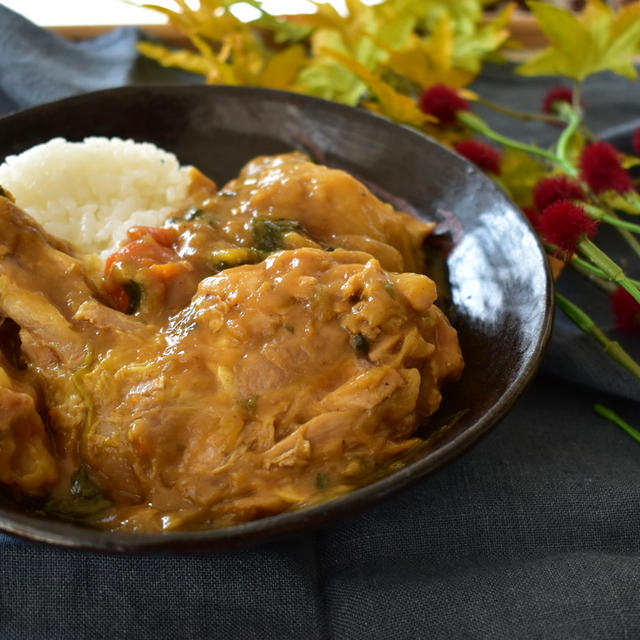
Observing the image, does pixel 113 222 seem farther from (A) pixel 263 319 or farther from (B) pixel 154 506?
(B) pixel 154 506

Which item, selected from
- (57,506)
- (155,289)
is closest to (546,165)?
(155,289)

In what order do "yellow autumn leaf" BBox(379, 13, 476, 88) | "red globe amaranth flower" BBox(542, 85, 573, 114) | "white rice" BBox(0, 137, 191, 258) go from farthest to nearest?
"red globe amaranth flower" BBox(542, 85, 573, 114) → "yellow autumn leaf" BBox(379, 13, 476, 88) → "white rice" BBox(0, 137, 191, 258)

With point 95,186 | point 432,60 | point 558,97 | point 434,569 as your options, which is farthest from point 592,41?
point 434,569

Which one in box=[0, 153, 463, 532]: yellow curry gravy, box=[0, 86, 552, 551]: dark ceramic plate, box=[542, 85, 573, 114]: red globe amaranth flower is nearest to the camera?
box=[0, 86, 552, 551]: dark ceramic plate

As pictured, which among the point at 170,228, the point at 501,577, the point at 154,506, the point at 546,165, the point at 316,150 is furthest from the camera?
the point at 546,165

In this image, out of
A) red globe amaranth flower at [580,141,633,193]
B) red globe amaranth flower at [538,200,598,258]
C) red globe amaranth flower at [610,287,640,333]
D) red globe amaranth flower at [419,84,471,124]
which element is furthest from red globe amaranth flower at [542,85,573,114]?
red globe amaranth flower at [538,200,598,258]

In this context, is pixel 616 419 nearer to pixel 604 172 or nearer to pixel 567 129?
pixel 604 172

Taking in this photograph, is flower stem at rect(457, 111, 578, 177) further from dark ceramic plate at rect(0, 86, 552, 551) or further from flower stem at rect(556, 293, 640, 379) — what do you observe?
flower stem at rect(556, 293, 640, 379)
